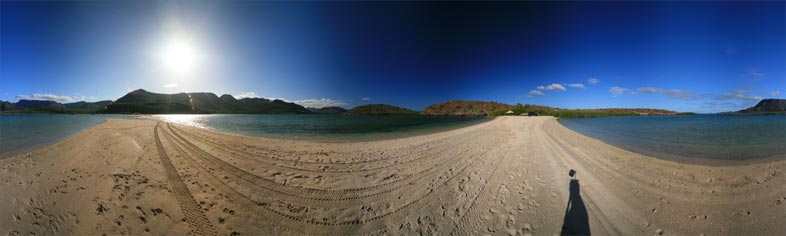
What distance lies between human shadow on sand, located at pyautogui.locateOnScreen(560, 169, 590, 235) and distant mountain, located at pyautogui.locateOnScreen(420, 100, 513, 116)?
338 feet

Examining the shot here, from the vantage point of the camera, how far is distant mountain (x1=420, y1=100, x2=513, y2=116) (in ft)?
355

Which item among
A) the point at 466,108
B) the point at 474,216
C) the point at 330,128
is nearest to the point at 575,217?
the point at 474,216

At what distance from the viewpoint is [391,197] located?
487 cm

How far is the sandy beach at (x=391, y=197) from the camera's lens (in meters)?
3.69

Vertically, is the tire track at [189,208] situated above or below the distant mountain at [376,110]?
below

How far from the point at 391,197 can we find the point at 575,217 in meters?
3.20

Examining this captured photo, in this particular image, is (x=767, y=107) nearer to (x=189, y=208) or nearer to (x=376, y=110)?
(x=376, y=110)

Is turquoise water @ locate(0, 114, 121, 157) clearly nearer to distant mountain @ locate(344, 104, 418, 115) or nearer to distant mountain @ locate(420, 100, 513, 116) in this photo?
distant mountain @ locate(420, 100, 513, 116)

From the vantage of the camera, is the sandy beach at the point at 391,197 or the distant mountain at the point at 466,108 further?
the distant mountain at the point at 466,108

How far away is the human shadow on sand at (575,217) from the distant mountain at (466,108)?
338ft

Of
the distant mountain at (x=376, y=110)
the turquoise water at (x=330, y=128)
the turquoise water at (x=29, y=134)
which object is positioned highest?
the distant mountain at (x=376, y=110)

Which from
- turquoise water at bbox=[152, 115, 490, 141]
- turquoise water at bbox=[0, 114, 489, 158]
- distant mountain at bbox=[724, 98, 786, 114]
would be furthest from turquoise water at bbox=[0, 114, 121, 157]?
distant mountain at bbox=[724, 98, 786, 114]

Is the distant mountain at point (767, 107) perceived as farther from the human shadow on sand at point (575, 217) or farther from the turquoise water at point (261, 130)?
the human shadow on sand at point (575, 217)

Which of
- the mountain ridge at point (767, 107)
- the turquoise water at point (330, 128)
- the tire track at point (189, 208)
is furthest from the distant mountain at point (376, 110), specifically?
the mountain ridge at point (767, 107)
